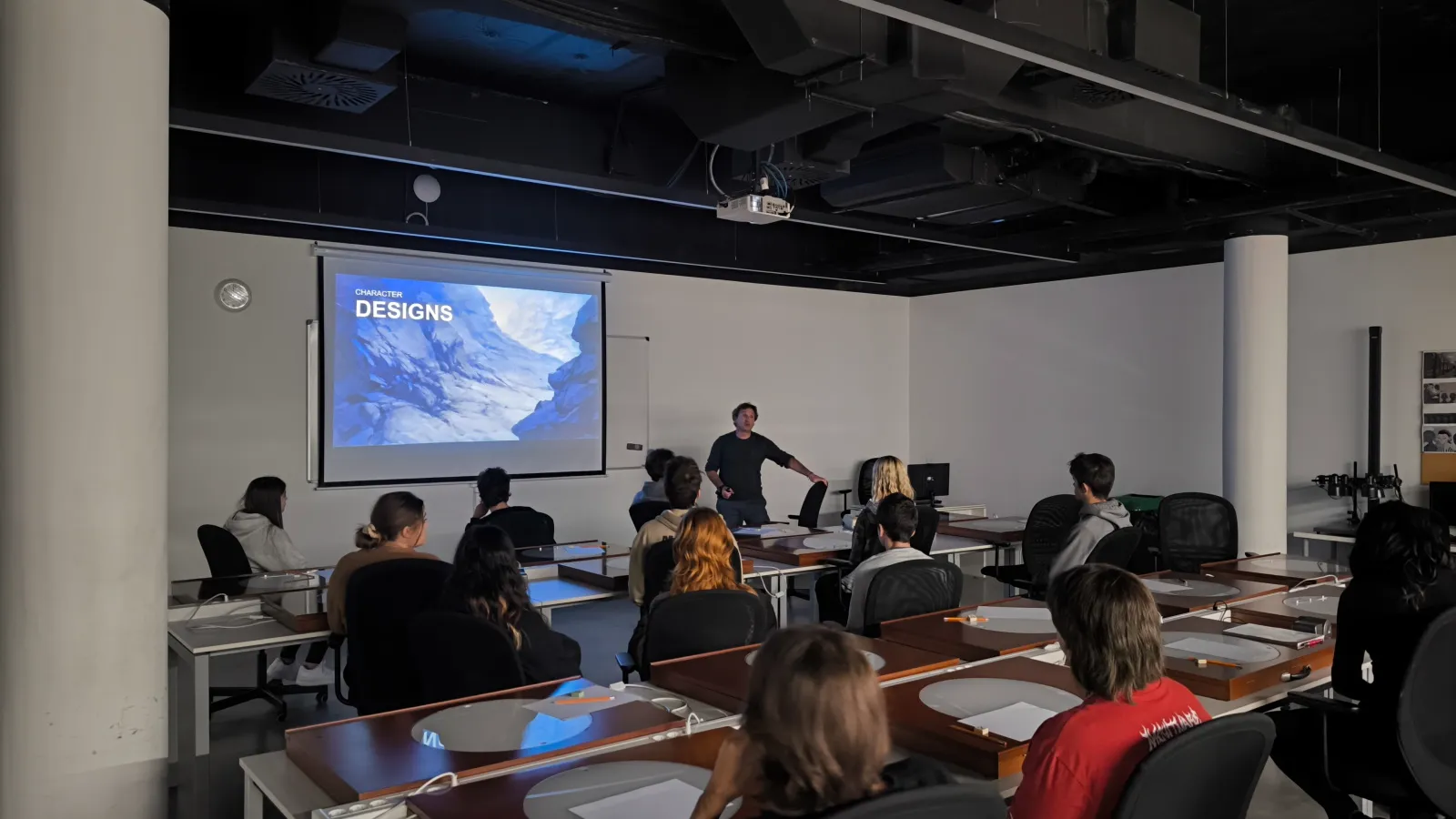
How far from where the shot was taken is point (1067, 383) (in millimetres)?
8820

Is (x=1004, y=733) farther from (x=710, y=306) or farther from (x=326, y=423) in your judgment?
(x=710, y=306)

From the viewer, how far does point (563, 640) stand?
296 centimetres

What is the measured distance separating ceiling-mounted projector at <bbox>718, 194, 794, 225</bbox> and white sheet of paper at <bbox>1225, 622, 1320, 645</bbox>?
8.79 ft

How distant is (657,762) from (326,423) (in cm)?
550

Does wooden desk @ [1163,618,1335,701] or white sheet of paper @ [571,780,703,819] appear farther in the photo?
wooden desk @ [1163,618,1335,701]

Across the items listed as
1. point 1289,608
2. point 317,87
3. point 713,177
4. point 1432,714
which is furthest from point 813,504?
A: point 1432,714

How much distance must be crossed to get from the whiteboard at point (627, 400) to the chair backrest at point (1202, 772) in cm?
671

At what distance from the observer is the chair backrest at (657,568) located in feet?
12.6

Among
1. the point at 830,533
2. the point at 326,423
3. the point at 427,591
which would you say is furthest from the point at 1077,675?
the point at 326,423

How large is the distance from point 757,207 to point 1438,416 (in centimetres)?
524

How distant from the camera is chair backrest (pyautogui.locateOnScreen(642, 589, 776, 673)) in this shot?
3109mm

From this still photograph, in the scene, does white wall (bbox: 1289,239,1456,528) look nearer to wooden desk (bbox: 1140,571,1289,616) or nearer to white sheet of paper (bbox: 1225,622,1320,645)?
wooden desk (bbox: 1140,571,1289,616)

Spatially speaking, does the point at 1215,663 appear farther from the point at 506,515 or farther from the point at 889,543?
the point at 506,515

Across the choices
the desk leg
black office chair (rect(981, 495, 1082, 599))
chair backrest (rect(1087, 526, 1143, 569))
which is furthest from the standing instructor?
the desk leg
